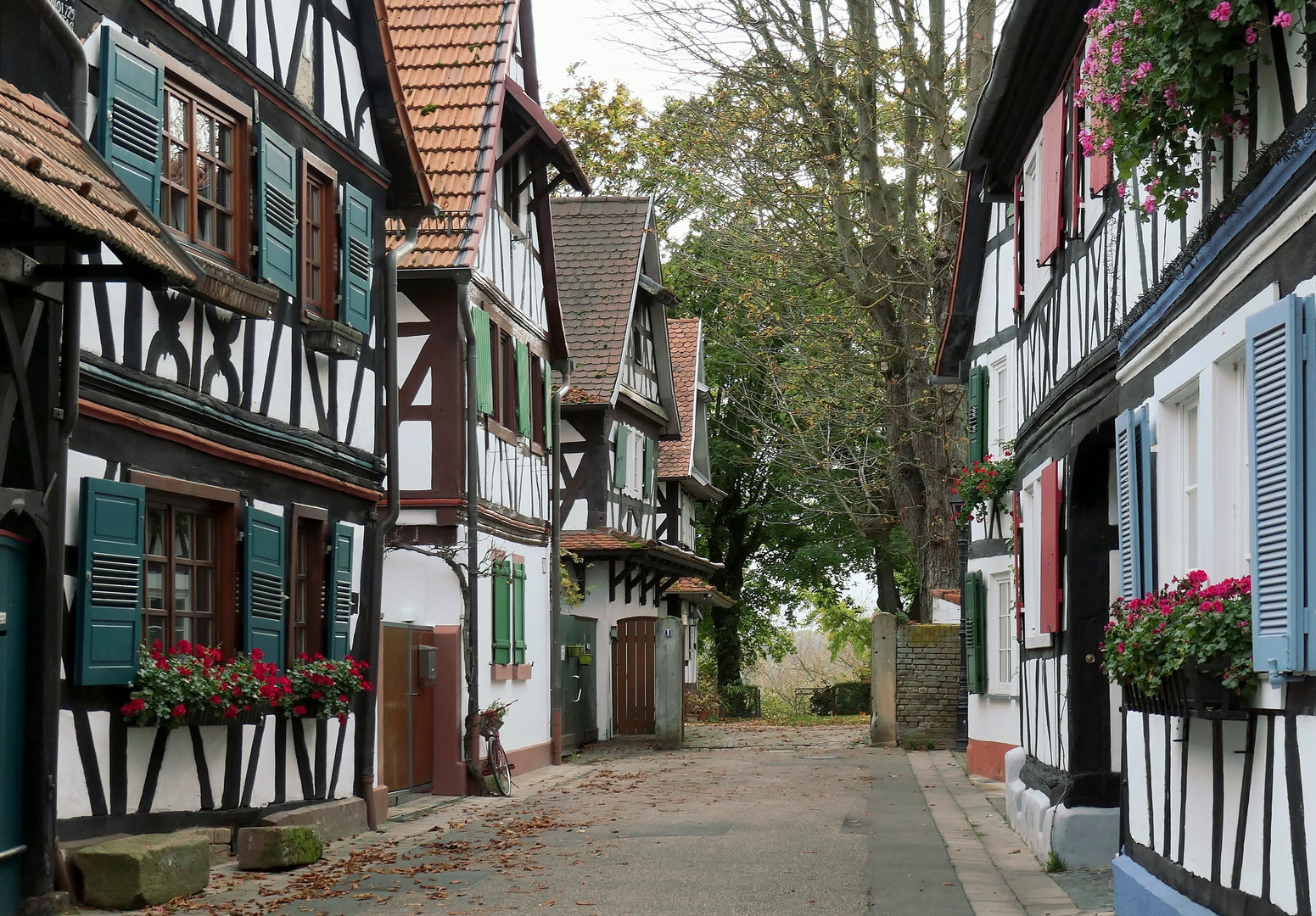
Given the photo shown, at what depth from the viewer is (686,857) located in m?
11.7

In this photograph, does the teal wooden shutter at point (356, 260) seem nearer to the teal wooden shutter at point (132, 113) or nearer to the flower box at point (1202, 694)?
the teal wooden shutter at point (132, 113)

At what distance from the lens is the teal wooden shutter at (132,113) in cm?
931

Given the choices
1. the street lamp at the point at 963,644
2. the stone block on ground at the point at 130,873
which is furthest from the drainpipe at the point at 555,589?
the stone block on ground at the point at 130,873

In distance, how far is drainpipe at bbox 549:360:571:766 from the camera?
853 inches

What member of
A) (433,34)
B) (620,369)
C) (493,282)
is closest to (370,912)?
(493,282)

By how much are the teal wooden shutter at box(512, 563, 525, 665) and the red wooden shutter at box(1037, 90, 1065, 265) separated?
30.3 ft

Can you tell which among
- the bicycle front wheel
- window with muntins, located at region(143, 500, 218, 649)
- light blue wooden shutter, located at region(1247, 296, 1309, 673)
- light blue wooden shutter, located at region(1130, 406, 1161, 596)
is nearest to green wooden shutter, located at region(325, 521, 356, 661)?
window with muntins, located at region(143, 500, 218, 649)

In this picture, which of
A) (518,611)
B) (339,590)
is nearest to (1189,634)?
(339,590)

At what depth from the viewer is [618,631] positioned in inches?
1095

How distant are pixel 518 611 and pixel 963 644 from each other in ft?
22.0

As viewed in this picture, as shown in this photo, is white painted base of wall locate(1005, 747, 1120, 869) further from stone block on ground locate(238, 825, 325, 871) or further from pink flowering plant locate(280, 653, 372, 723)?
pink flowering plant locate(280, 653, 372, 723)

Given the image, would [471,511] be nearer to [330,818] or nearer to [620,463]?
[330,818]

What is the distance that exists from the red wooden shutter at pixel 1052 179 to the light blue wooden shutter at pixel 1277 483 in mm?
5626

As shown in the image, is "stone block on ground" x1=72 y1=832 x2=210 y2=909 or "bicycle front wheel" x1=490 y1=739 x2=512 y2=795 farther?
"bicycle front wheel" x1=490 y1=739 x2=512 y2=795
